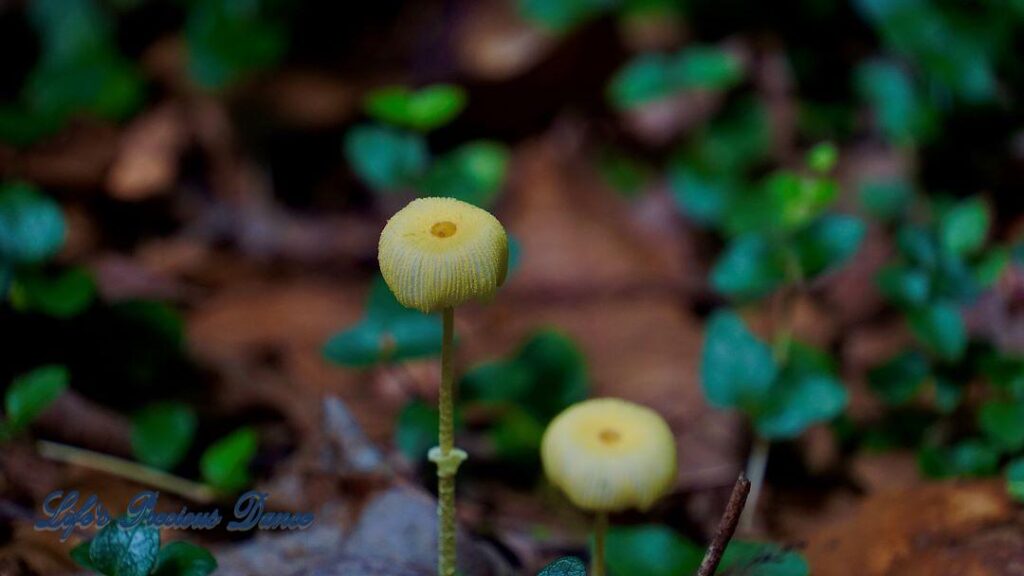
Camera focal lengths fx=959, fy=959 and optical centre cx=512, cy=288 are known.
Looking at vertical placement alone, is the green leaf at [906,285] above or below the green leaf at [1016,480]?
above

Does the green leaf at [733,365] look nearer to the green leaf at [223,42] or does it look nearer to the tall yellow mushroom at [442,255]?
the tall yellow mushroom at [442,255]

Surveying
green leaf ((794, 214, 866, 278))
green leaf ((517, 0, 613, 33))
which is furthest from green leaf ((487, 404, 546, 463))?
green leaf ((517, 0, 613, 33))

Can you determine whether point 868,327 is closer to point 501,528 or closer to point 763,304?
point 763,304

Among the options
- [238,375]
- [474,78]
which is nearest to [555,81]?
[474,78]

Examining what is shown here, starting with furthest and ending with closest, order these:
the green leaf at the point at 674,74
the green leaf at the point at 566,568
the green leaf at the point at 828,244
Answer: the green leaf at the point at 674,74 → the green leaf at the point at 828,244 → the green leaf at the point at 566,568

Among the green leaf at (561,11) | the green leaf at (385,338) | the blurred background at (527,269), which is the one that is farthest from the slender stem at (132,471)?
the green leaf at (561,11)

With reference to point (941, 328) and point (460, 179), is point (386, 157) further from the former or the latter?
point (941, 328)
